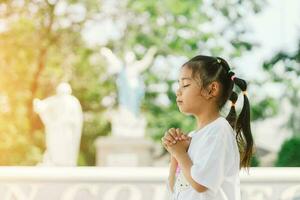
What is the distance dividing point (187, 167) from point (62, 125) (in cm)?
584

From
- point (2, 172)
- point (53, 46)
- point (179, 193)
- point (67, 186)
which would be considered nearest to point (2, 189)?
point (2, 172)

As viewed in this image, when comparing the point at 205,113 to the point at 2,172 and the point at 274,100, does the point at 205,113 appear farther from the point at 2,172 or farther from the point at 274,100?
the point at 274,100

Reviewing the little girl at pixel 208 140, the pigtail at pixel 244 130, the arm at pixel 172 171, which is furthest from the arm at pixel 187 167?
the pigtail at pixel 244 130

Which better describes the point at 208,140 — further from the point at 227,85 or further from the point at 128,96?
the point at 128,96

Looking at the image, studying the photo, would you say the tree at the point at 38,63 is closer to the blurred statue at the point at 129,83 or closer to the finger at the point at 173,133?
the blurred statue at the point at 129,83

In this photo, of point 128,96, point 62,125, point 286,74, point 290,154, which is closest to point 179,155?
point 62,125

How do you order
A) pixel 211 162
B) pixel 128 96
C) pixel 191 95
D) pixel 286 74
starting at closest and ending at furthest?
pixel 211 162
pixel 191 95
pixel 128 96
pixel 286 74

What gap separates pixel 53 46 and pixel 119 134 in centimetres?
403

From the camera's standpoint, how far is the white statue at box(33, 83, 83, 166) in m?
7.31

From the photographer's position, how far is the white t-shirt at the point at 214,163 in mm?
1674

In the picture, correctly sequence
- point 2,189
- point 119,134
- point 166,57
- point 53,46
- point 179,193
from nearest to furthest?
point 179,193 → point 2,189 → point 119,134 → point 166,57 → point 53,46

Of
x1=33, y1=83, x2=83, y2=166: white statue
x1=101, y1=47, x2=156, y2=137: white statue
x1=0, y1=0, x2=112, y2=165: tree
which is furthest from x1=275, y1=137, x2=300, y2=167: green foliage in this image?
x1=0, y1=0, x2=112, y2=165: tree

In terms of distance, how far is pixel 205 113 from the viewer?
1808 millimetres

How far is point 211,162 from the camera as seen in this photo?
5.49 feet
